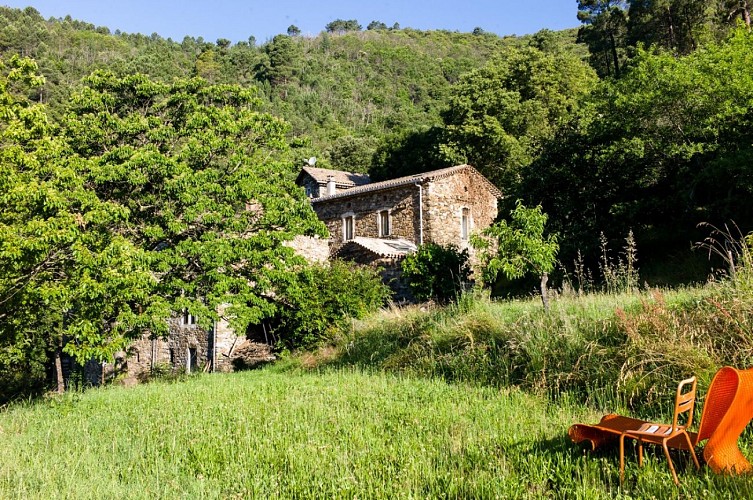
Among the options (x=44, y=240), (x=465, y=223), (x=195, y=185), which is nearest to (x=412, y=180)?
(x=465, y=223)

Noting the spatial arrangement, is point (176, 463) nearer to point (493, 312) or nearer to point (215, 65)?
point (493, 312)

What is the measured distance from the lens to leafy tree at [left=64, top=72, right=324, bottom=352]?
15.5 meters

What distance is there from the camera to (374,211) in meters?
29.0

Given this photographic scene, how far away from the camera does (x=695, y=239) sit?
59.7 ft

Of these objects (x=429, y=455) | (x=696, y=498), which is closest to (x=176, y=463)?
(x=429, y=455)

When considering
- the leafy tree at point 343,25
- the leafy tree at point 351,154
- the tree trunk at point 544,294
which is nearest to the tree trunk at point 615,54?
the leafy tree at point 351,154

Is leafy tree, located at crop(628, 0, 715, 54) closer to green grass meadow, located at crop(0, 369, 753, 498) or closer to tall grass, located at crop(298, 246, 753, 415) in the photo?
tall grass, located at crop(298, 246, 753, 415)

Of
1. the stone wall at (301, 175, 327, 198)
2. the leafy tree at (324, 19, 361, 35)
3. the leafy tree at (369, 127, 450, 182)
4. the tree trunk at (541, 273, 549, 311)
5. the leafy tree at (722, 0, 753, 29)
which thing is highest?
the leafy tree at (324, 19, 361, 35)

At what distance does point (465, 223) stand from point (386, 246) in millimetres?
5996

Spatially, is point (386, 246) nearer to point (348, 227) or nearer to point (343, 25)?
point (348, 227)

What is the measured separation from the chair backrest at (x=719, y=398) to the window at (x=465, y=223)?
82.3 ft

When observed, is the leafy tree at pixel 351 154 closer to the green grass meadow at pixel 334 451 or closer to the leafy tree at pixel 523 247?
the leafy tree at pixel 523 247

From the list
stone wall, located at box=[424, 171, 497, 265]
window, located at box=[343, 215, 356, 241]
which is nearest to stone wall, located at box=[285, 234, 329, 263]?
window, located at box=[343, 215, 356, 241]

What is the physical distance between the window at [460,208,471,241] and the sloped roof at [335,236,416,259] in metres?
3.27
